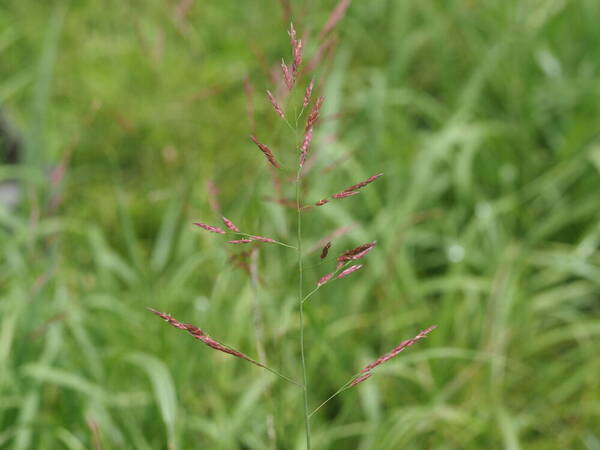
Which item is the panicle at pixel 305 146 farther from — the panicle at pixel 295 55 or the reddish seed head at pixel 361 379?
the reddish seed head at pixel 361 379

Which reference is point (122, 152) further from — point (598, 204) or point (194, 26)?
point (598, 204)

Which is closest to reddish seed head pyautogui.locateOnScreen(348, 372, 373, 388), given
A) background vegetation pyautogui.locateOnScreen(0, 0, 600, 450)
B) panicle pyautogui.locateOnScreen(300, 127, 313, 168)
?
panicle pyautogui.locateOnScreen(300, 127, 313, 168)

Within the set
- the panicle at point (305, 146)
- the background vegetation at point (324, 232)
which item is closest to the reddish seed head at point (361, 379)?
the panicle at point (305, 146)

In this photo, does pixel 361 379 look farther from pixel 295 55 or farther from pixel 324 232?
pixel 324 232

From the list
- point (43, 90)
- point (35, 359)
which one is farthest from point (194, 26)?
point (35, 359)

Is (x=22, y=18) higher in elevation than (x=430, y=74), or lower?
higher

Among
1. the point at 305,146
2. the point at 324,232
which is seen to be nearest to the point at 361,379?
the point at 305,146

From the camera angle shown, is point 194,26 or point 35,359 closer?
point 35,359

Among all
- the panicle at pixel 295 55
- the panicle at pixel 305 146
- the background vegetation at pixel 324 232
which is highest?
the panicle at pixel 295 55
